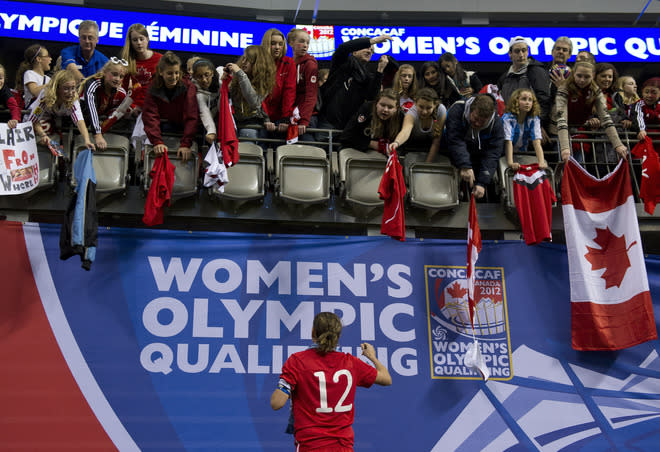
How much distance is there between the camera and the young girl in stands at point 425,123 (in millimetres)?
7105

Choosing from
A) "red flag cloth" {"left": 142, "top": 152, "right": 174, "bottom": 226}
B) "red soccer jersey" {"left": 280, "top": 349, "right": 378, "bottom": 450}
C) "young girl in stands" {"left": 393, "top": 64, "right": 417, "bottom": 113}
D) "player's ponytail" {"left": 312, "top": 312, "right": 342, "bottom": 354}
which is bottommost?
"red soccer jersey" {"left": 280, "top": 349, "right": 378, "bottom": 450}

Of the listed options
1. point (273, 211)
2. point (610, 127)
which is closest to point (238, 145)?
point (273, 211)

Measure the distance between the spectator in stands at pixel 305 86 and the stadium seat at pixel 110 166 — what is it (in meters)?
1.69

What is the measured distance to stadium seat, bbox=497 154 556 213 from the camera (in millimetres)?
7199

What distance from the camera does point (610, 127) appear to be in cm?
737

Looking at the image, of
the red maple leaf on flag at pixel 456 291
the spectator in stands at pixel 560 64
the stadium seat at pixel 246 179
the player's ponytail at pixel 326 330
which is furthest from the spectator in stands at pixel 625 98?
the player's ponytail at pixel 326 330

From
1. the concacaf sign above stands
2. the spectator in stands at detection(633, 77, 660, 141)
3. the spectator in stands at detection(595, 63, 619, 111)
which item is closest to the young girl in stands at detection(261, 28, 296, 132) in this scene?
the concacaf sign above stands

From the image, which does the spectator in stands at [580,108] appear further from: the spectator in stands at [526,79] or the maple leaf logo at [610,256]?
the maple leaf logo at [610,256]

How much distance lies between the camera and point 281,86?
7430mm

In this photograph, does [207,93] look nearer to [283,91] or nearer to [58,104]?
[283,91]

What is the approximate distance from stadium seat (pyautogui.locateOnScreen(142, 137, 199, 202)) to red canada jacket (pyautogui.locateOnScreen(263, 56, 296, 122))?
94 centimetres

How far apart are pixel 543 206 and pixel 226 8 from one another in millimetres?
5802

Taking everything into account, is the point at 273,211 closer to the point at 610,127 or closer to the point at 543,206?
the point at 543,206

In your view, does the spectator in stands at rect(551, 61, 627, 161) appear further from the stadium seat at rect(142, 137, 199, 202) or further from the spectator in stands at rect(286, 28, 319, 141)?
the stadium seat at rect(142, 137, 199, 202)
